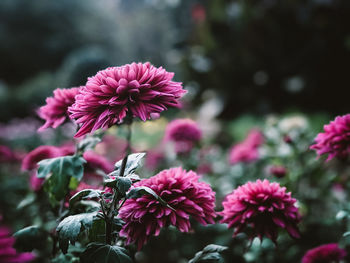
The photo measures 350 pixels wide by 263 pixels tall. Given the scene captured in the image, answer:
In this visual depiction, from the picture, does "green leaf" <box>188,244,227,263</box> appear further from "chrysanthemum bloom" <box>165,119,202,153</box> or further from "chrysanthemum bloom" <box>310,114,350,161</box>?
"chrysanthemum bloom" <box>165,119,202,153</box>

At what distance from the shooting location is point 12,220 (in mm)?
2045

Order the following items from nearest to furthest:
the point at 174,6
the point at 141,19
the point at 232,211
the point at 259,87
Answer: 1. the point at 232,211
2. the point at 259,87
3. the point at 174,6
4. the point at 141,19

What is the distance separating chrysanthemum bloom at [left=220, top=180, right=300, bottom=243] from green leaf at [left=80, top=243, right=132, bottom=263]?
0.95ft

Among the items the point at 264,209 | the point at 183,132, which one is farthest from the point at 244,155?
the point at 264,209

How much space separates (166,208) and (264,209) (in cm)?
25

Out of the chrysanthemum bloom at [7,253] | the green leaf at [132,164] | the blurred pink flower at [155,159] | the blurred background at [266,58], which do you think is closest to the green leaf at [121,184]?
the green leaf at [132,164]

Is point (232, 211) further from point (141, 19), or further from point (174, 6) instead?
point (141, 19)

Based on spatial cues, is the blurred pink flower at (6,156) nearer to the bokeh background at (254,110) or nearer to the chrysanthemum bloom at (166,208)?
the bokeh background at (254,110)

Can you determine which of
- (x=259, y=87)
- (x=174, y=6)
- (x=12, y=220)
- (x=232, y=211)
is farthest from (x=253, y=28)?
(x=174, y=6)

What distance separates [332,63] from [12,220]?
4.42m

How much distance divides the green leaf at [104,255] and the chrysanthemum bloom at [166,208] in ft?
0.11

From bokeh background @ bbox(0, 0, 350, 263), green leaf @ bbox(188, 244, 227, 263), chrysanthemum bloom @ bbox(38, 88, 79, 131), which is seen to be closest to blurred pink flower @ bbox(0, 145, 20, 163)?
bokeh background @ bbox(0, 0, 350, 263)

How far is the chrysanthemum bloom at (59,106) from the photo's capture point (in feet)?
3.01

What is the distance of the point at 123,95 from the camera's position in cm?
71
